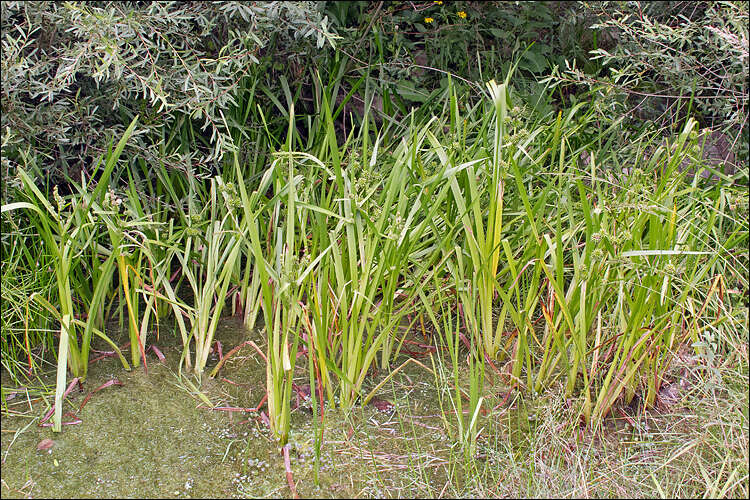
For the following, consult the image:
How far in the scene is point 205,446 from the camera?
1887 millimetres

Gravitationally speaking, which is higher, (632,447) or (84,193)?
(84,193)

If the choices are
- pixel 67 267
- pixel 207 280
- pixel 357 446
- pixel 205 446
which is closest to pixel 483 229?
pixel 357 446

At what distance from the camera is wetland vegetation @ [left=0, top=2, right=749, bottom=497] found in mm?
1840

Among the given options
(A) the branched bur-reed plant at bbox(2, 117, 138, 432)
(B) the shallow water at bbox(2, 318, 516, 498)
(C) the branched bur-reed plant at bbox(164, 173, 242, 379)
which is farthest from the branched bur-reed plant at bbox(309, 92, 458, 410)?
(A) the branched bur-reed plant at bbox(2, 117, 138, 432)

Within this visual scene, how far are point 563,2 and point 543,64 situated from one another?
20.1 inches

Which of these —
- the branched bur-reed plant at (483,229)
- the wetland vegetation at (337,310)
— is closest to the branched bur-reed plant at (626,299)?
the wetland vegetation at (337,310)

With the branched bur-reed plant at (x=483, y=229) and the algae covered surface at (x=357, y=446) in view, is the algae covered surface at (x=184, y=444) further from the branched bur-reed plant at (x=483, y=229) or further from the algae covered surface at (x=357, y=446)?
the branched bur-reed plant at (x=483, y=229)

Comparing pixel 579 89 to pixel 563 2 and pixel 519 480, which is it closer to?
pixel 563 2

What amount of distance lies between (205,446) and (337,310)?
1.87 ft

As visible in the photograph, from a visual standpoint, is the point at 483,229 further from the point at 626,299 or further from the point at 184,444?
the point at 184,444

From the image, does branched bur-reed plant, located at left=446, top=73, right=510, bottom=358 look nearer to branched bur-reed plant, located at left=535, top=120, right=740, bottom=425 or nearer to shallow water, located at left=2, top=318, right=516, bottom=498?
branched bur-reed plant, located at left=535, top=120, right=740, bottom=425

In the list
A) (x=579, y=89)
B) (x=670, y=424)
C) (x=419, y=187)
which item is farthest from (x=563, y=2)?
(x=670, y=424)

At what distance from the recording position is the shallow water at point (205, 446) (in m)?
1.76

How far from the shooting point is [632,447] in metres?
1.91
